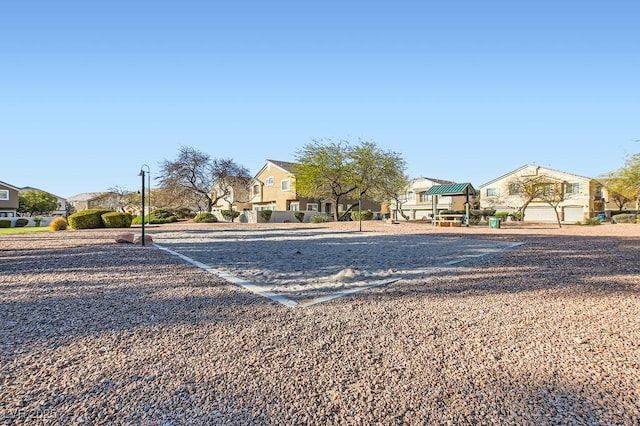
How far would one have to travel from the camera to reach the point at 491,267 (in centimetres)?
689

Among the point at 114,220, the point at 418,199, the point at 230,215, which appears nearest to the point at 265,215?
the point at 230,215

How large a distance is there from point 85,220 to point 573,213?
46.1 metres

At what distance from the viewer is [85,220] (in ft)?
69.8

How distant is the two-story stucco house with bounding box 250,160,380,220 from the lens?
38312mm

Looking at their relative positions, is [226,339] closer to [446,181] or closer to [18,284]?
[18,284]

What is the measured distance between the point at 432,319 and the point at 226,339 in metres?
2.08

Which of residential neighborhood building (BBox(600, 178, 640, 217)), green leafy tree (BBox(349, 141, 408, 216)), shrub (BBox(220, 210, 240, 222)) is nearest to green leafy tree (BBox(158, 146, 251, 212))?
shrub (BBox(220, 210, 240, 222))

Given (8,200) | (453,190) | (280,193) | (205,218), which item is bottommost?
(205,218)

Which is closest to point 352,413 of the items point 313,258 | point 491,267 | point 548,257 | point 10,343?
point 10,343

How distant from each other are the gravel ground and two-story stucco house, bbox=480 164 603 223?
1402 inches

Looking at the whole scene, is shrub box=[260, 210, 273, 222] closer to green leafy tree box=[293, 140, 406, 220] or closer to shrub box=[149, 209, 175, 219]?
green leafy tree box=[293, 140, 406, 220]

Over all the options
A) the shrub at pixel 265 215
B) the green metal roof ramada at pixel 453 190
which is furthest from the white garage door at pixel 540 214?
the shrub at pixel 265 215

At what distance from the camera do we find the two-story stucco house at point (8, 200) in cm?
4244

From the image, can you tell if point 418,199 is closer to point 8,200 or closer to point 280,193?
point 280,193
